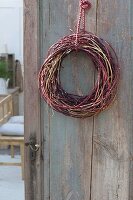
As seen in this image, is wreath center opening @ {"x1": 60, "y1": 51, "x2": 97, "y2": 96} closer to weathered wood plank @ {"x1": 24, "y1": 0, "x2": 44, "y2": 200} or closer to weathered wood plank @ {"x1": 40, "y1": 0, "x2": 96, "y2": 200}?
weathered wood plank @ {"x1": 40, "y1": 0, "x2": 96, "y2": 200}

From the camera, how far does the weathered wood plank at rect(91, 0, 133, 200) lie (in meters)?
1.45

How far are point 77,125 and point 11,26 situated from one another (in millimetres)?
3622

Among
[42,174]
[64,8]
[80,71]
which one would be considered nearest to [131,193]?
[42,174]

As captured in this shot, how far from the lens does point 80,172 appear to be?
1.55 m

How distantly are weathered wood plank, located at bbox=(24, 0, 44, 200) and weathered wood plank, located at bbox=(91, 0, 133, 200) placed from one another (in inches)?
8.4

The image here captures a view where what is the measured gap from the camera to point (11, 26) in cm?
495

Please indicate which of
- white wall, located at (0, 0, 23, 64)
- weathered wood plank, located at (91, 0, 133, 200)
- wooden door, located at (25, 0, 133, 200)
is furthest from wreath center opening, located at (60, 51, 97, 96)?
white wall, located at (0, 0, 23, 64)

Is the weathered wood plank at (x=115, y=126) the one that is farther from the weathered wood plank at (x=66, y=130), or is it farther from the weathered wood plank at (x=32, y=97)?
the weathered wood plank at (x=32, y=97)

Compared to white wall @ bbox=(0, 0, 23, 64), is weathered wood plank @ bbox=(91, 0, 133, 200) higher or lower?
lower

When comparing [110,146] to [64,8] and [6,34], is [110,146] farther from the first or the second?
[6,34]

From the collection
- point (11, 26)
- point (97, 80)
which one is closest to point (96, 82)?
point (97, 80)

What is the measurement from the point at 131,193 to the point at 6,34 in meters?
3.73

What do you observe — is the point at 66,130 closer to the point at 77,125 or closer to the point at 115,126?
the point at 77,125

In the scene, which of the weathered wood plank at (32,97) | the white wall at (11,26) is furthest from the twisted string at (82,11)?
the white wall at (11,26)
